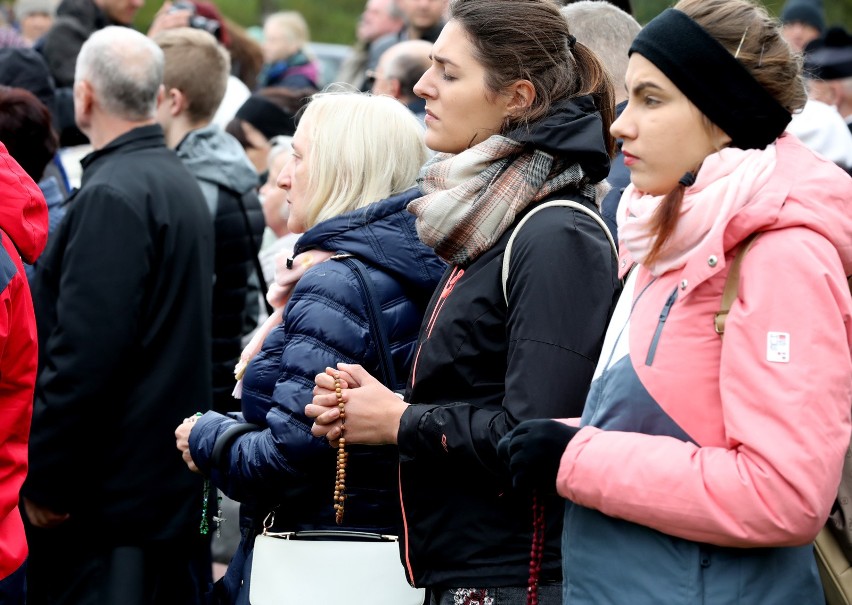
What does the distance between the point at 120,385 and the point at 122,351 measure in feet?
0.52

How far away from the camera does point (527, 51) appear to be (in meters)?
2.86

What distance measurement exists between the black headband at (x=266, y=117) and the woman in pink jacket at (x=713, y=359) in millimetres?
5056

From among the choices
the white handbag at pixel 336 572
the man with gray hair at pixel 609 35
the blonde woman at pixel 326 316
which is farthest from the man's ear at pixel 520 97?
the man with gray hair at pixel 609 35

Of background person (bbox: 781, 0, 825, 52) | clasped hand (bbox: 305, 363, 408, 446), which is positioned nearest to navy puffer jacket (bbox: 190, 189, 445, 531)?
clasped hand (bbox: 305, 363, 408, 446)

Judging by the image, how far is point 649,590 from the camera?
2129mm

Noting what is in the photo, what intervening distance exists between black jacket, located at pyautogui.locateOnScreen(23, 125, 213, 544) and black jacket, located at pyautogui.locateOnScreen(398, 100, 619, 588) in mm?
1971

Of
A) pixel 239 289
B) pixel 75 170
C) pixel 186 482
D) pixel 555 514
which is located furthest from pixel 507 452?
pixel 75 170

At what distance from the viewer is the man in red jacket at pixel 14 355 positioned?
3121 mm

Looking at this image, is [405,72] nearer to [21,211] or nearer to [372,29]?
[21,211]

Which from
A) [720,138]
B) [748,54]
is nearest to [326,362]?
[720,138]

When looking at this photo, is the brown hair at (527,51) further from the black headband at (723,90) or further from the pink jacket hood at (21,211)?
the pink jacket hood at (21,211)

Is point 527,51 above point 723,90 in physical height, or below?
below

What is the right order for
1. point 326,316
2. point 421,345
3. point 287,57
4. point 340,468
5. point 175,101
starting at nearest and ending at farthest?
point 421,345, point 340,468, point 326,316, point 175,101, point 287,57

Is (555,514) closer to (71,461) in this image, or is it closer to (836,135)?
(71,461)
